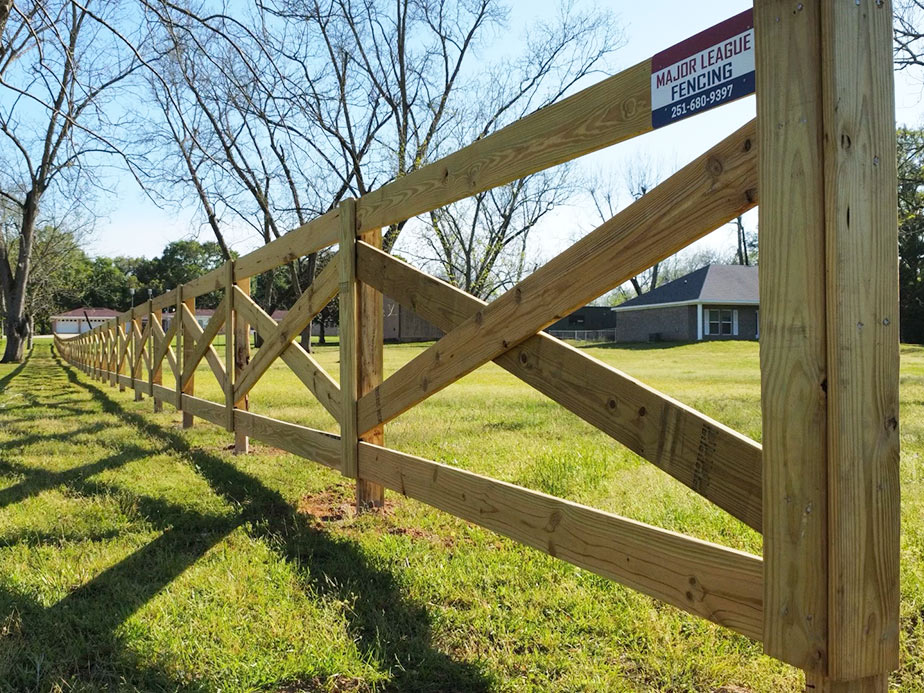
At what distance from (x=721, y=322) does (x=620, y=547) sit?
3448 cm

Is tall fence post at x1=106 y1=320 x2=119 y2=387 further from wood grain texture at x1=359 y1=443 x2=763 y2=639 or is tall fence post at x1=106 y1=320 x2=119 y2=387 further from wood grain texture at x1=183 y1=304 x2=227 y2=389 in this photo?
wood grain texture at x1=359 y1=443 x2=763 y2=639

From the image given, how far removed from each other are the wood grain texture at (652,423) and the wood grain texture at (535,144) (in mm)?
518

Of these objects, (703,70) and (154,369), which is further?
(154,369)

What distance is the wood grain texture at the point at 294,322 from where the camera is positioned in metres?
3.72

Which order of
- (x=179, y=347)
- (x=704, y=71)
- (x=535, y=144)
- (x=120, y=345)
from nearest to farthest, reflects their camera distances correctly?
(x=704, y=71) < (x=535, y=144) < (x=179, y=347) < (x=120, y=345)

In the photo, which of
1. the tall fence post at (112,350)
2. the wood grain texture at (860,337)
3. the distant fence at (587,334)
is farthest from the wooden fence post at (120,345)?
the distant fence at (587,334)

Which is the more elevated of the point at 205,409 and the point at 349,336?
the point at 349,336

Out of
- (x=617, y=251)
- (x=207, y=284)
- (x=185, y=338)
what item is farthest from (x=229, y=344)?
(x=617, y=251)

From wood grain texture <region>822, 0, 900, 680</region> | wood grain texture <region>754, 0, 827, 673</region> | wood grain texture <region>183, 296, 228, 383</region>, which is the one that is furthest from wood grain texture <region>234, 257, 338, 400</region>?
wood grain texture <region>822, 0, 900, 680</region>

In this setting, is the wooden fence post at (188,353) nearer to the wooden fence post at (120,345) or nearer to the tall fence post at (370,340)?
the tall fence post at (370,340)

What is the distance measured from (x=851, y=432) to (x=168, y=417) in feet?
25.8

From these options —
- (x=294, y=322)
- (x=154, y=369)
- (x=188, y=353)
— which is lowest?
(x=154, y=369)

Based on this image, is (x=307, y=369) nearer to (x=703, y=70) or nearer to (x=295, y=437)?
(x=295, y=437)

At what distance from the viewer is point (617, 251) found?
199 centimetres
